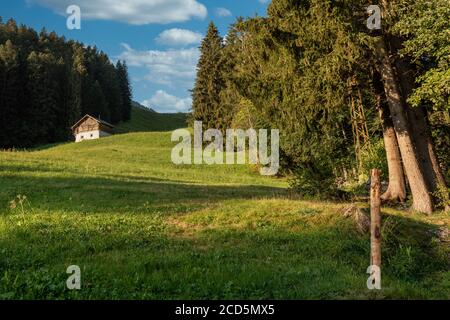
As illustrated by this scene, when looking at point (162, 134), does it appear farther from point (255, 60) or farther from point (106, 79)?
point (106, 79)

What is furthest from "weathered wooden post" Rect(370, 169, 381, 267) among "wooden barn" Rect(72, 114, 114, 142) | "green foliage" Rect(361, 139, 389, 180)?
"wooden barn" Rect(72, 114, 114, 142)

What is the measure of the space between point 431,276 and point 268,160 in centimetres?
3181

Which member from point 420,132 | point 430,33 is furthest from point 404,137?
point 430,33

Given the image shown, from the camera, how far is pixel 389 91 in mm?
18578

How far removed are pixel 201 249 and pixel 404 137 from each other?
35.1 feet

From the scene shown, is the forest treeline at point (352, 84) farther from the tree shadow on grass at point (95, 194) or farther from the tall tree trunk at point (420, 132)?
the tree shadow on grass at point (95, 194)

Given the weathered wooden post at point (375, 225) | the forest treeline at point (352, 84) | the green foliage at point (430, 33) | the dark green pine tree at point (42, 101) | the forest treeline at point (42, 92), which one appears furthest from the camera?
the dark green pine tree at point (42, 101)

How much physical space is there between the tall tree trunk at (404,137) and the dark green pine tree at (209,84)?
2040 inches

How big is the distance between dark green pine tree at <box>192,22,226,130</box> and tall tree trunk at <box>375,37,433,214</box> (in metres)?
51.8

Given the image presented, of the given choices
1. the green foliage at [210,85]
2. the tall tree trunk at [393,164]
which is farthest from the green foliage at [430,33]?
the green foliage at [210,85]

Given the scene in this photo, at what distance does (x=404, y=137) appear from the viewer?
60.6 ft

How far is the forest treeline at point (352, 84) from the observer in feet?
54.1

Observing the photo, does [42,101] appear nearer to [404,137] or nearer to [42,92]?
[42,92]

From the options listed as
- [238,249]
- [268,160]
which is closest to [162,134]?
[268,160]
